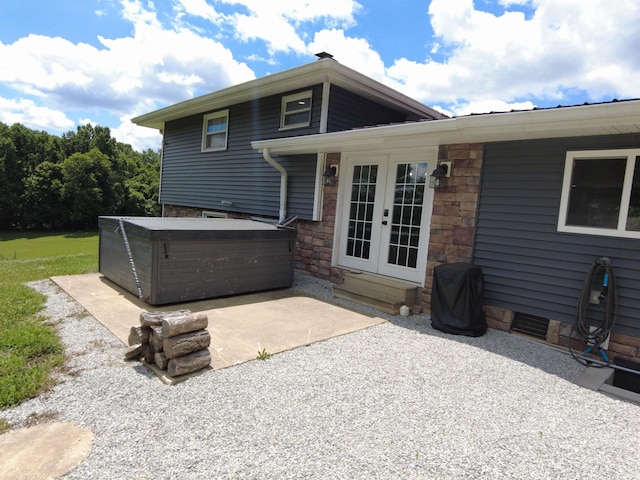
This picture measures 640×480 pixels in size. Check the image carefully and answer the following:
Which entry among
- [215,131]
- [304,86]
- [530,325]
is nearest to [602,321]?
[530,325]

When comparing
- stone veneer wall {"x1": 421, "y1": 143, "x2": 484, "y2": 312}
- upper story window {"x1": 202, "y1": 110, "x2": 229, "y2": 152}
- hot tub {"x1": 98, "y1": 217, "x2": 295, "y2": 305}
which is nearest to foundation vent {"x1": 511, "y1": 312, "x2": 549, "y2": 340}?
stone veneer wall {"x1": 421, "y1": 143, "x2": 484, "y2": 312}

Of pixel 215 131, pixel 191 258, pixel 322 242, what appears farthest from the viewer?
pixel 215 131

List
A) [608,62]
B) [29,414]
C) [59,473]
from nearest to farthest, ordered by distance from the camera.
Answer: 1. [59,473]
2. [29,414]
3. [608,62]

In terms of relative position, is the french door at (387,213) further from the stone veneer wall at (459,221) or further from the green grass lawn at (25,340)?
the green grass lawn at (25,340)

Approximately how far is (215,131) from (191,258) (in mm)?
5302

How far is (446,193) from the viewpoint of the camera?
4.55 meters

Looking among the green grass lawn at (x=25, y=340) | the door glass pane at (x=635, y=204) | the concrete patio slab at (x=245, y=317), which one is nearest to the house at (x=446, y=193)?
the door glass pane at (x=635, y=204)

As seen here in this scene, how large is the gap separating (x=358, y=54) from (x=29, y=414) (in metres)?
8.97

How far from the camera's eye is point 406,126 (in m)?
4.23

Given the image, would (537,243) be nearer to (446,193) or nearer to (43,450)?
(446,193)

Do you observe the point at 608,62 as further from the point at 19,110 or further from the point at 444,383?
the point at 19,110

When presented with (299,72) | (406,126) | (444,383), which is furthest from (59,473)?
(299,72)

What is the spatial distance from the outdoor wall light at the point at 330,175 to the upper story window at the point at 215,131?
11.3 ft

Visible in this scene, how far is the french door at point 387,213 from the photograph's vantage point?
4.90 meters
